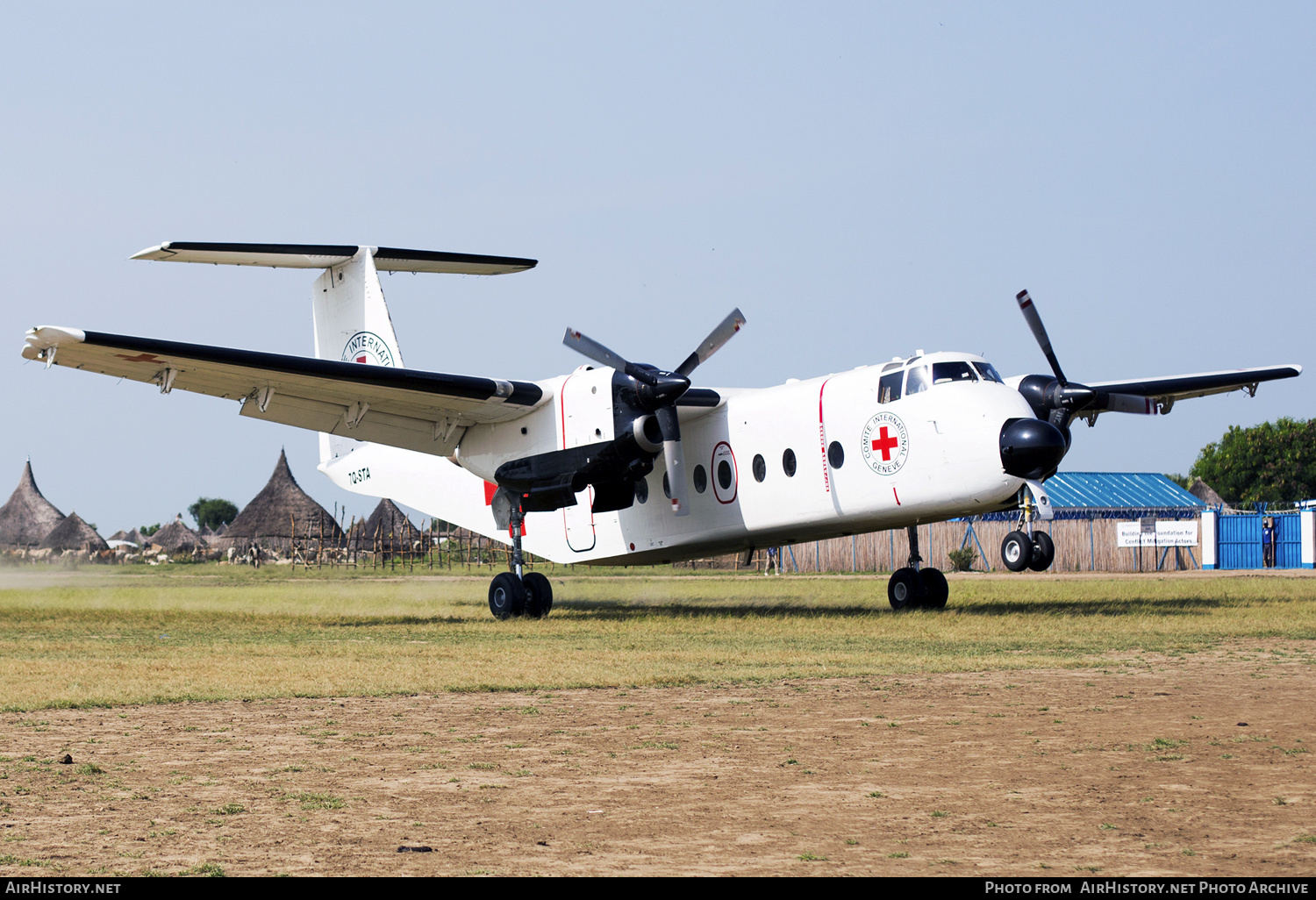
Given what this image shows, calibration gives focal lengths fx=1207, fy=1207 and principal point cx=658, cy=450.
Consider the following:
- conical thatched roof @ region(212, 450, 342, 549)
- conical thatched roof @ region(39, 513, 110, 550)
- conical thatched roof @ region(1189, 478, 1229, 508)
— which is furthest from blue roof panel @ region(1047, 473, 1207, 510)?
conical thatched roof @ region(39, 513, 110, 550)

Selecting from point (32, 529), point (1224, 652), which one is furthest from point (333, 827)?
point (32, 529)

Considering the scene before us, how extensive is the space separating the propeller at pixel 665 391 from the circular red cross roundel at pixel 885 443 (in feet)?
10.0

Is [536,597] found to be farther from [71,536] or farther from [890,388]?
[71,536]

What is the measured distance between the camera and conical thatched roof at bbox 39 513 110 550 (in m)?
A: 72.5

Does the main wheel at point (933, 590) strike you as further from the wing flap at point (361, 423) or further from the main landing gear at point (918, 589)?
the wing flap at point (361, 423)

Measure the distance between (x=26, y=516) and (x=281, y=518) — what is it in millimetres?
15235

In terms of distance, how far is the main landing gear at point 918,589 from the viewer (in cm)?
2094

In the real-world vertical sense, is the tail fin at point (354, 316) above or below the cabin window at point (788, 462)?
above

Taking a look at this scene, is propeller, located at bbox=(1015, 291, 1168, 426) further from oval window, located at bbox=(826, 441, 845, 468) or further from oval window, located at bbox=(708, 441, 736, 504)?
oval window, located at bbox=(708, 441, 736, 504)

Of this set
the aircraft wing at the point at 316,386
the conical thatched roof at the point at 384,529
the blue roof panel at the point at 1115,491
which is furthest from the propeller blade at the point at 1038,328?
the conical thatched roof at the point at 384,529

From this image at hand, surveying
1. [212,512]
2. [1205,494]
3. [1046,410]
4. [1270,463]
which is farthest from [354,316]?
[212,512]

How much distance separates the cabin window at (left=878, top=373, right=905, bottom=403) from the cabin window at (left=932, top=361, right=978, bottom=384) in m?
0.62

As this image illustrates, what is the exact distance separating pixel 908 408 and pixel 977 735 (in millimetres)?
10926
